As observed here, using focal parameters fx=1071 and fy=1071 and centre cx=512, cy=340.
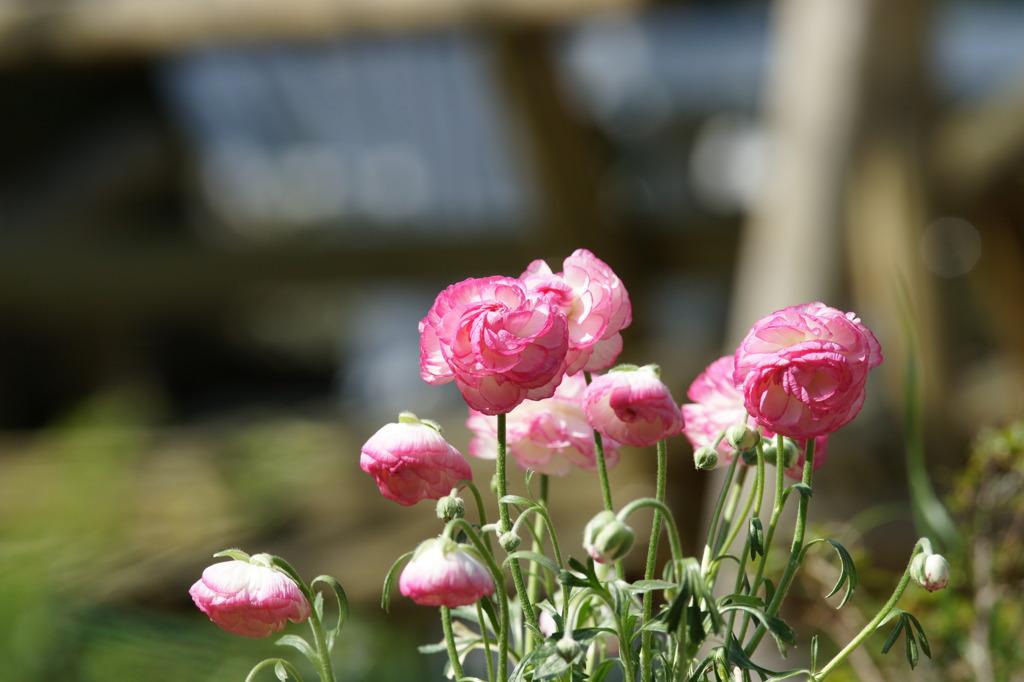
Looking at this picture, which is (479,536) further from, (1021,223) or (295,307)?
(295,307)

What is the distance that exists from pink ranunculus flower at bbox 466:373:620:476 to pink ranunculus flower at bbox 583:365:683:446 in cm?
6

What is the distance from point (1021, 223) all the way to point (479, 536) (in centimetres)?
173

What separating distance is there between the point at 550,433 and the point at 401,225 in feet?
8.20

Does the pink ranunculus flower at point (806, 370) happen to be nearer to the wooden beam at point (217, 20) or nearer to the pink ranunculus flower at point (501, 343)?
the pink ranunculus flower at point (501, 343)

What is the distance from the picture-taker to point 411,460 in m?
0.39

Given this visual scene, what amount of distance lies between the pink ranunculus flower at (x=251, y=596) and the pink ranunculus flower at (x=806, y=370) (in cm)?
18

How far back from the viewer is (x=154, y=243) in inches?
120

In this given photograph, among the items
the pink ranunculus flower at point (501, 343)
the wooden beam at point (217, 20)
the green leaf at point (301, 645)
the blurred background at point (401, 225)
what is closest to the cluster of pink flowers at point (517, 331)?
the pink ranunculus flower at point (501, 343)

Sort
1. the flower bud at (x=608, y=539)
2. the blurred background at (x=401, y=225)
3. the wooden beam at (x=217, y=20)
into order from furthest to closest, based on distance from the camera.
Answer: the wooden beam at (x=217, y=20), the blurred background at (x=401, y=225), the flower bud at (x=608, y=539)

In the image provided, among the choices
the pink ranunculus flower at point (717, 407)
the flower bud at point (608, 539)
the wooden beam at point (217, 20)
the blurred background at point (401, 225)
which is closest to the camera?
the flower bud at point (608, 539)

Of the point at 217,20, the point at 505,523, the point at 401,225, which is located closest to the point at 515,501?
the point at 505,523

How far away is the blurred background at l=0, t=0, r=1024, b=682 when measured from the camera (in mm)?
1532

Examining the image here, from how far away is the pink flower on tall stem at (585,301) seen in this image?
1.36 feet

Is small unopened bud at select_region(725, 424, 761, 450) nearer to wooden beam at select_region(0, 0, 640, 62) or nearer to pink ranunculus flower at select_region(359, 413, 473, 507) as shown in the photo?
pink ranunculus flower at select_region(359, 413, 473, 507)
